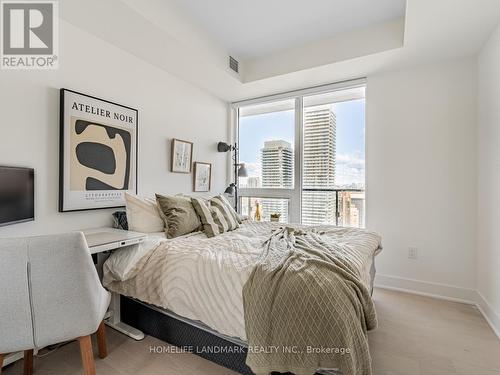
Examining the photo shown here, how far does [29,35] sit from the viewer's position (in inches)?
73.5

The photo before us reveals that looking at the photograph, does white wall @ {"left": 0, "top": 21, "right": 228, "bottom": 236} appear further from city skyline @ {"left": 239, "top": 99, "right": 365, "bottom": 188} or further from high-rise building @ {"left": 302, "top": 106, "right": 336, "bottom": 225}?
high-rise building @ {"left": 302, "top": 106, "right": 336, "bottom": 225}

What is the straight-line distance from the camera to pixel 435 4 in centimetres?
186

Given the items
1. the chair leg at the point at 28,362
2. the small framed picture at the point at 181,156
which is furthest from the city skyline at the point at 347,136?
the chair leg at the point at 28,362

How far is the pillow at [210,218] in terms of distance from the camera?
2316 millimetres

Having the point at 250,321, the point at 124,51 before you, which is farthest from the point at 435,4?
the point at 124,51

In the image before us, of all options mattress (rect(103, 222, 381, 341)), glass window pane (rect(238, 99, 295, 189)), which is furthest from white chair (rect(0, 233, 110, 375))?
glass window pane (rect(238, 99, 295, 189))

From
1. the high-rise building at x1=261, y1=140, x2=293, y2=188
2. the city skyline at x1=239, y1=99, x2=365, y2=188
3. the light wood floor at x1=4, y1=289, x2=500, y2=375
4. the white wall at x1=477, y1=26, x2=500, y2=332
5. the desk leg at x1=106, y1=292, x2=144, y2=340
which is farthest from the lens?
the high-rise building at x1=261, y1=140, x2=293, y2=188

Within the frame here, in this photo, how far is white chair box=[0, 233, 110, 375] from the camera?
3.70ft

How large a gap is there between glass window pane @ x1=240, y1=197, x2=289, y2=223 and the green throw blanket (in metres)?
2.25

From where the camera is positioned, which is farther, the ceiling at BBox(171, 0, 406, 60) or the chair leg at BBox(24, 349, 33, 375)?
the ceiling at BBox(171, 0, 406, 60)

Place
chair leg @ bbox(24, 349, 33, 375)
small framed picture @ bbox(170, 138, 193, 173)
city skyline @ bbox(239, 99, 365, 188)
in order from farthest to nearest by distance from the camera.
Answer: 1. city skyline @ bbox(239, 99, 365, 188)
2. small framed picture @ bbox(170, 138, 193, 173)
3. chair leg @ bbox(24, 349, 33, 375)

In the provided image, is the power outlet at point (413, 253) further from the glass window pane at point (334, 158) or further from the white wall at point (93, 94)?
the white wall at point (93, 94)

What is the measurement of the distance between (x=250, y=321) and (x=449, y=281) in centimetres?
255

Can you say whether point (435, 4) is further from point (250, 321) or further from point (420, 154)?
point (250, 321)
